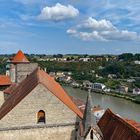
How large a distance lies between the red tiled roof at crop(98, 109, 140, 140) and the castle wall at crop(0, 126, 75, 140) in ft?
8.33

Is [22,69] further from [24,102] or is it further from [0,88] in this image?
[24,102]

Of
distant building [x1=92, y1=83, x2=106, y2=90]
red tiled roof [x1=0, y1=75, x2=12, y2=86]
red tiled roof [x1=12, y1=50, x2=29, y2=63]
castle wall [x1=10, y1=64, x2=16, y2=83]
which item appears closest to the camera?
red tiled roof [x1=0, y1=75, x2=12, y2=86]

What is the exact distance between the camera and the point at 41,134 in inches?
532

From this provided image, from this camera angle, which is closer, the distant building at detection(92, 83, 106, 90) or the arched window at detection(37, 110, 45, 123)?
the arched window at detection(37, 110, 45, 123)

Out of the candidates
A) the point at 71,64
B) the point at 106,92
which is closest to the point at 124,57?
the point at 71,64

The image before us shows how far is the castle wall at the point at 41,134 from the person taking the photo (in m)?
13.2

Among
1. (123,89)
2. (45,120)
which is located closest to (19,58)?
(45,120)

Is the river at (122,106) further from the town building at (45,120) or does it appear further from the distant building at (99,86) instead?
the town building at (45,120)

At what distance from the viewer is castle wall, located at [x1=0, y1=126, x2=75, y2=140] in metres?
13.2

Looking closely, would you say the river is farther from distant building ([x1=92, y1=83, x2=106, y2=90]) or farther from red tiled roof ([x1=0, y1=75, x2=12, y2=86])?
red tiled roof ([x1=0, y1=75, x2=12, y2=86])

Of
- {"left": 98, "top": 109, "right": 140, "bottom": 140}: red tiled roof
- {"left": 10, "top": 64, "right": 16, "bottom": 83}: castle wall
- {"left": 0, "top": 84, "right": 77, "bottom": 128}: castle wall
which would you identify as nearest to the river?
{"left": 10, "top": 64, "right": 16, "bottom": 83}: castle wall

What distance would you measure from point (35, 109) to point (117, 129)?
→ 4736 millimetres

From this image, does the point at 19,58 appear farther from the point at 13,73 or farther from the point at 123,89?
the point at 123,89

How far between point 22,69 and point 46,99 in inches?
384
